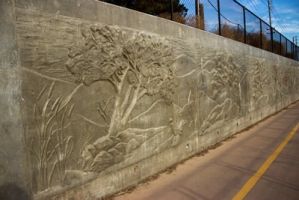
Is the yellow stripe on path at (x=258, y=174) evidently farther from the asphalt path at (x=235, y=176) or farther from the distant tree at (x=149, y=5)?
the distant tree at (x=149, y=5)

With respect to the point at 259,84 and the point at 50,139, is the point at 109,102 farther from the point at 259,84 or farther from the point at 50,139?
the point at 259,84

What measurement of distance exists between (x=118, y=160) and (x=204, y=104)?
13.8 feet

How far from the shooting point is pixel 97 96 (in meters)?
5.80

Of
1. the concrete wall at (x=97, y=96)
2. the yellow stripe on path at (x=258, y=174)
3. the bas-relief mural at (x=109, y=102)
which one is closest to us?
the concrete wall at (x=97, y=96)

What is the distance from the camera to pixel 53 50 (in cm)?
500

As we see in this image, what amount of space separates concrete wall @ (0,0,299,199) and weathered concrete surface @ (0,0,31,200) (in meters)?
0.01

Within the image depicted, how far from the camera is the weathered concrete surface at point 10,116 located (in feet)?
14.4

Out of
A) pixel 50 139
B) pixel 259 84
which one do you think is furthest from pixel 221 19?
pixel 50 139

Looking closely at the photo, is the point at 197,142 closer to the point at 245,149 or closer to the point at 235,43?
the point at 245,149

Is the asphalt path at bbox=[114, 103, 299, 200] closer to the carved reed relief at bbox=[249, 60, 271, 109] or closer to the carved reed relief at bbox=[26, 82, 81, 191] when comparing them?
the carved reed relief at bbox=[26, 82, 81, 191]

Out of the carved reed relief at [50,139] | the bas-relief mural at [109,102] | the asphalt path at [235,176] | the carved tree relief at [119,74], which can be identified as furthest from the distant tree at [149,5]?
the carved reed relief at [50,139]

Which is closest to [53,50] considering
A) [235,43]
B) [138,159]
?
[138,159]

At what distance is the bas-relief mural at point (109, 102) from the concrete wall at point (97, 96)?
0.01 m

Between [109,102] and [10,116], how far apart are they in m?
1.89
